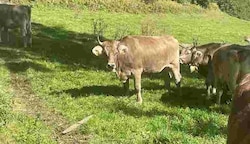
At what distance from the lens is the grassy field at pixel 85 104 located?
33.4 ft

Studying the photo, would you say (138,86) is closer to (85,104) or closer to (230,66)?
(85,104)

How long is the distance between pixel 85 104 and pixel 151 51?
2718mm

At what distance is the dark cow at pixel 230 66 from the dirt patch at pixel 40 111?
14.0 ft

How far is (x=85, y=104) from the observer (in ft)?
42.0

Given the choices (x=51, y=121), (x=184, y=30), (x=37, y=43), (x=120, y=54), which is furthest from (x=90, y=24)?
(x=51, y=121)

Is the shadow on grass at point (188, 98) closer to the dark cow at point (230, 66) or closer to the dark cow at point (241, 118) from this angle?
the dark cow at point (230, 66)

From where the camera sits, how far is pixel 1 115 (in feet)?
34.5

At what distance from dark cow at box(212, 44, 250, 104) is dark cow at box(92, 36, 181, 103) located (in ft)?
5.29

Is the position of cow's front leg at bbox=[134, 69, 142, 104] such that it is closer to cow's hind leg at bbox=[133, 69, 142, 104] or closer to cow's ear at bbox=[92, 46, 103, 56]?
cow's hind leg at bbox=[133, 69, 142, 104]

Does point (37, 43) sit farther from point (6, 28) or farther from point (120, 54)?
point (120, 54)

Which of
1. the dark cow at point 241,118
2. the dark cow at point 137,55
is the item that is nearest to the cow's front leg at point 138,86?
the dark cow at point 137,55

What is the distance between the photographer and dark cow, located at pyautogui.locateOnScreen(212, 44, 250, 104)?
11.8 meters

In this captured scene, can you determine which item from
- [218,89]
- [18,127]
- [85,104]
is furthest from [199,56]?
[18,127]

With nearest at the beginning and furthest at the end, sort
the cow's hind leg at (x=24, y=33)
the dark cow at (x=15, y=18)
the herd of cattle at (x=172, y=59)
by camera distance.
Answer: the herd of cattle at (x=172, y=59) → the cow's hind leg at (x=24, y=33) → the dark cow at (x=15, y=18)
